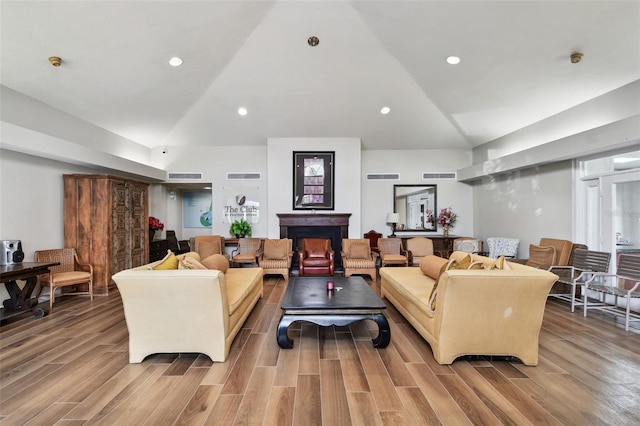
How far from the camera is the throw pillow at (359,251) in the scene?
669cm

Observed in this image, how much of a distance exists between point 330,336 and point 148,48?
14.9 ft

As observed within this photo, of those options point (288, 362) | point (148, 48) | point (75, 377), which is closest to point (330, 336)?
point (288, 362)

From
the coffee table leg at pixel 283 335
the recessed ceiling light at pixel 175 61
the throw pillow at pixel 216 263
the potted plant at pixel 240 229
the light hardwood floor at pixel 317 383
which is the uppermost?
the recessed ceiling light at pixel 175 61

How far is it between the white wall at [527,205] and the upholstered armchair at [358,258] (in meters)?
3.03

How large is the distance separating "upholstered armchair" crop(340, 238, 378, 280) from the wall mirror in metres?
1.73

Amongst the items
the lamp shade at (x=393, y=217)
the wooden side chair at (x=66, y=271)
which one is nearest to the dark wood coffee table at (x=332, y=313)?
the wooden side chair at (x=66, y=271)

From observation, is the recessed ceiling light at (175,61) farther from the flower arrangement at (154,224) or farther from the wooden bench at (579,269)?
the wooden bench at (579,269)

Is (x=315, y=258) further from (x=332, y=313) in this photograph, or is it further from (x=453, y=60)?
(x=453, y=60)

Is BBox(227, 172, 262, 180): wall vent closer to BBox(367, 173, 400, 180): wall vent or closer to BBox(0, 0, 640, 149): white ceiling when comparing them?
BBox(0, 0, 640, 149): white ceiling

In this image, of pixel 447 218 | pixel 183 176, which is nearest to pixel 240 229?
pixel 183 176

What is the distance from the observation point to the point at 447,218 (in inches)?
311

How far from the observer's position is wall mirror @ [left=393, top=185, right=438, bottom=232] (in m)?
8.12

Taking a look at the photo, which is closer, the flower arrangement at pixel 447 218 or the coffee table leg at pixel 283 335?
the coffee table leg at pixel 283 335

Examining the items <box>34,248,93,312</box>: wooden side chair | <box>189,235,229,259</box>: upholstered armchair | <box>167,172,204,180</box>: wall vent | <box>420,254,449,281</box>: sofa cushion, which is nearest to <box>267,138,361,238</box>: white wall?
<box>189,235,229,259</box>: upholstered armchair
